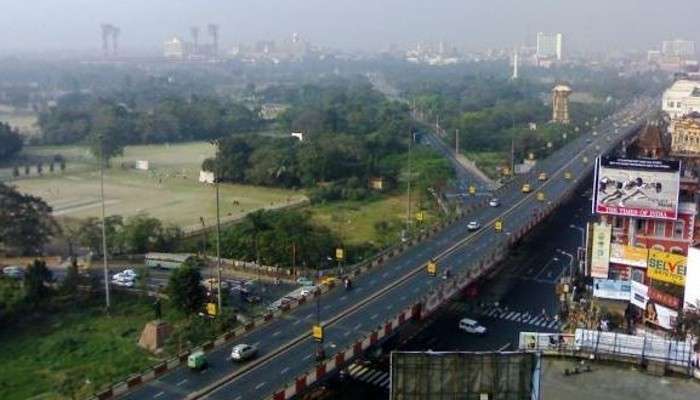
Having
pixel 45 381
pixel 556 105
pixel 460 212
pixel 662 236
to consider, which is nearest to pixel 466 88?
pixel 556 105

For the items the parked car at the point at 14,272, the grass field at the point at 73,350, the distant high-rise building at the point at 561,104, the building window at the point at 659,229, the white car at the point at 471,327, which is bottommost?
the grass field at the point at 73,350

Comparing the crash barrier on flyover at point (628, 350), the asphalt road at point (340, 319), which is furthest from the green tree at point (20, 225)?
the crash barrier on flyover at point (628, 350)

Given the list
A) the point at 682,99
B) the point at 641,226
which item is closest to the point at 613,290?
the point at 641,226

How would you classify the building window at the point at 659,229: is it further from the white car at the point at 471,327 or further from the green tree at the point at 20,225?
the green tree at the point at 20,225

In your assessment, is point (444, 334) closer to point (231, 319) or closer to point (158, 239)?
point (231, 319)

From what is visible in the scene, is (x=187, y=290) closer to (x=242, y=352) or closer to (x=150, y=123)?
(x=242, y=352)

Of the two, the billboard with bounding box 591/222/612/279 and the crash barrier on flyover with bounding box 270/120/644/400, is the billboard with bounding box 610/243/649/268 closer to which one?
the billboard with bounding box 591/222/612/279
